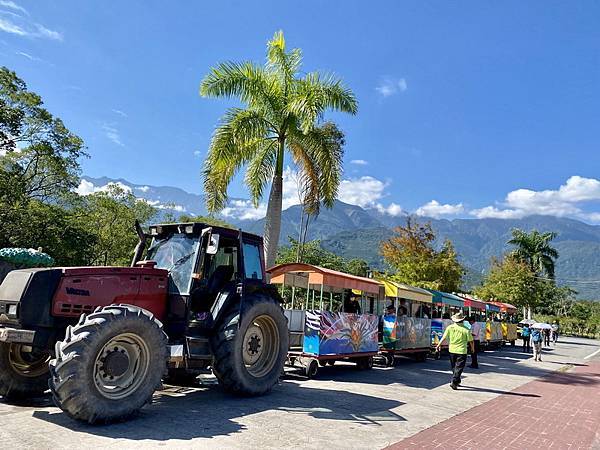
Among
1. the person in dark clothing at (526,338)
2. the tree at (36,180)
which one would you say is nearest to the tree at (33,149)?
the tree at (36,180)

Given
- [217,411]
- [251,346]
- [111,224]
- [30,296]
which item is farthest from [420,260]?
[30,296]

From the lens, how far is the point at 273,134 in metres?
15.4

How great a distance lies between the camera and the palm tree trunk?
47.5ft

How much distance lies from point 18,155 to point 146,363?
67.9ft

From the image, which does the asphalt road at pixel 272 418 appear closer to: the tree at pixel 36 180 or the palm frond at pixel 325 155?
the palm frond at pixel 325 155

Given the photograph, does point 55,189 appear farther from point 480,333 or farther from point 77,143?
point 480,333

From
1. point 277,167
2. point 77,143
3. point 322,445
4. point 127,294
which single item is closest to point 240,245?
point 127,294

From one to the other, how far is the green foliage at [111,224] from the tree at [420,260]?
53.2ft

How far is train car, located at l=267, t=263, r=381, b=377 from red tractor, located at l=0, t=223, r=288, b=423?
3090 mm

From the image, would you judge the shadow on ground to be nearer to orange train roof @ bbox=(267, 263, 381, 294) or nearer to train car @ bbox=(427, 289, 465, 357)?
orange train roof @ bbox=(267, 263, 381, 294)

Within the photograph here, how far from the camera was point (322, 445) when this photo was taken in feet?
19.6

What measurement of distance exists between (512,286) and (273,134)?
36076 millimetres

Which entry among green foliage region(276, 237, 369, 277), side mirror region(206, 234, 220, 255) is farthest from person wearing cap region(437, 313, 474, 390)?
green foliage region(276, 237, 369, 277)

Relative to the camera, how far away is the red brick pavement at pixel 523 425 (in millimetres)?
6875
